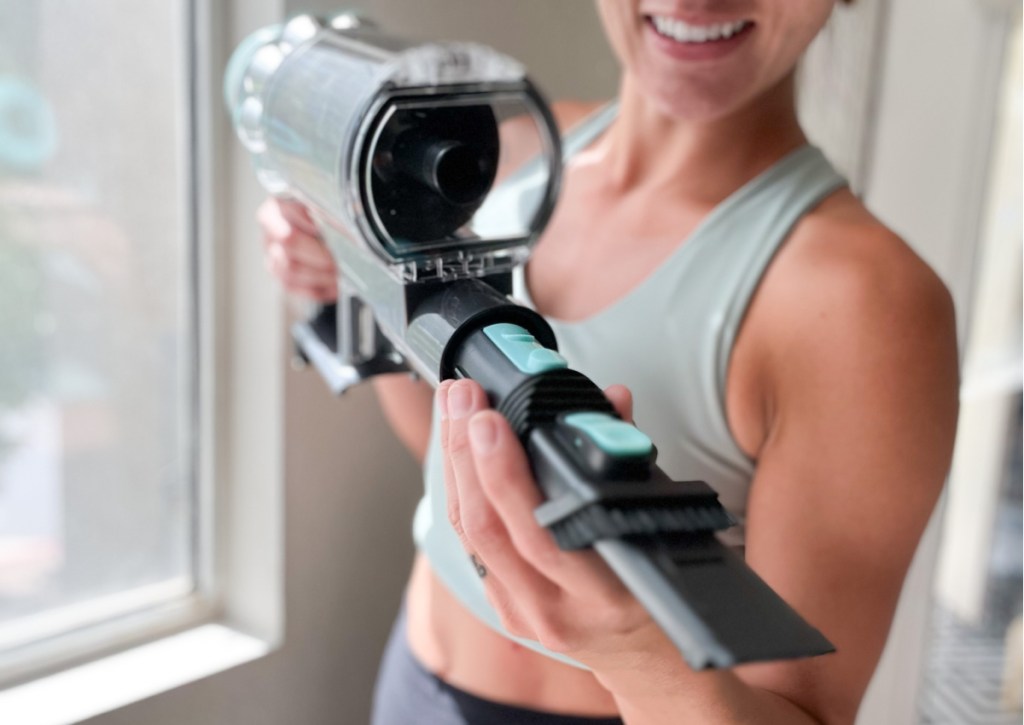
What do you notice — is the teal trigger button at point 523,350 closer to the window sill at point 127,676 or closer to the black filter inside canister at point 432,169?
the black filter inside canister at point 432,169

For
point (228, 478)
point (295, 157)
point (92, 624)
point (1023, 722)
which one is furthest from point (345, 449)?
point (1023, 722)

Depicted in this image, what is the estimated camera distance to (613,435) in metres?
0.29

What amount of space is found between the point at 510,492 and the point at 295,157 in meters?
0.28

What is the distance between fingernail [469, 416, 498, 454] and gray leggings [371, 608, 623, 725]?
36 centimetres

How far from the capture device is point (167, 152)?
0.80 metres

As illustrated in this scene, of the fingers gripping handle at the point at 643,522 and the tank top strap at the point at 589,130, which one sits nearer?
the fingers gripping handle at the point at 643,522

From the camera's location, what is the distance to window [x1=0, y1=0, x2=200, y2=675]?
72cm

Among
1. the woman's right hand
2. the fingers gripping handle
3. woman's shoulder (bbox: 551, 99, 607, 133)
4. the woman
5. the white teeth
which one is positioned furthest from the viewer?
woman's shoulder (bbox: 551, 99, 607, 133)

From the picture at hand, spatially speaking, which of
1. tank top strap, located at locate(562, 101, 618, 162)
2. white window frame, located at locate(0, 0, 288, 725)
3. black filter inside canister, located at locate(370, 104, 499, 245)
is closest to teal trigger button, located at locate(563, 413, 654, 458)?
black filter inside canister, located at locate(370, 104, 499, 245)

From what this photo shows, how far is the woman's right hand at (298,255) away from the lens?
63 cm

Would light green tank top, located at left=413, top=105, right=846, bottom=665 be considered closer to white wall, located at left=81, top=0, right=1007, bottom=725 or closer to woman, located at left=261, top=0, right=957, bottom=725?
woman, located at left=261, top=0, right=957, bottom=725

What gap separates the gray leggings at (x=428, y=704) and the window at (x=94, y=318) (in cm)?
26

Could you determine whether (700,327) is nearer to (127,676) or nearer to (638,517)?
(638,517)

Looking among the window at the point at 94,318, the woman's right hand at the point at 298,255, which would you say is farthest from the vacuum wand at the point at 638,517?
the window at the point at 94,318
